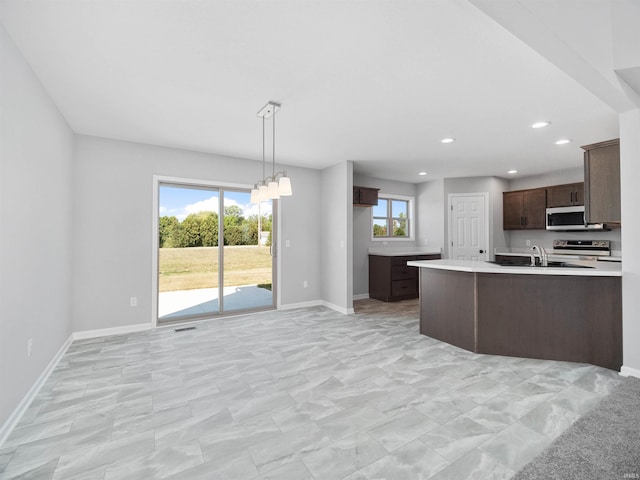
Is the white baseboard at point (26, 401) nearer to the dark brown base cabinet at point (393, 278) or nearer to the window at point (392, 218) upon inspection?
the dark brown base cabinet at point (393, 278)

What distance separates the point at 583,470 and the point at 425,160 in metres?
4.36

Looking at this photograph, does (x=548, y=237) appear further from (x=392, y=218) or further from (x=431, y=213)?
(x=392, y=218)

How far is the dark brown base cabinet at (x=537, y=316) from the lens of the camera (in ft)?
9.50

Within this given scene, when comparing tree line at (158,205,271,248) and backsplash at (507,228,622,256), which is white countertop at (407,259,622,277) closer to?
backsplash at (507,228,622,256)

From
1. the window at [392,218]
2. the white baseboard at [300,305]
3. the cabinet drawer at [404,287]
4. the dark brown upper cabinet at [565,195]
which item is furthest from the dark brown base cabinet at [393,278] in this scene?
the dark brown upper cabinet at [565,195]

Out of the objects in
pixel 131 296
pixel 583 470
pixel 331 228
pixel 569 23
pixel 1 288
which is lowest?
pixel 583 470

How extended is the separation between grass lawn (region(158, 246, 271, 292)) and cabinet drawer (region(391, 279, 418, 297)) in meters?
2.44

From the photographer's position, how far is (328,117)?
331 cm

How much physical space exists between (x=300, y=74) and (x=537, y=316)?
3.29m

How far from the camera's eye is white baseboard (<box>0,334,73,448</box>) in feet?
6.23

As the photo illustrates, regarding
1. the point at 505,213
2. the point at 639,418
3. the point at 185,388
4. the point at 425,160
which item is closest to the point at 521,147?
the point at 425,160

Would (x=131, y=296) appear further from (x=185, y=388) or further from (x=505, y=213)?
(x=505, y=213)

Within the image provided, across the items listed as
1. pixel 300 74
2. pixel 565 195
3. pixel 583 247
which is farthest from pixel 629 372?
pixel 565 195

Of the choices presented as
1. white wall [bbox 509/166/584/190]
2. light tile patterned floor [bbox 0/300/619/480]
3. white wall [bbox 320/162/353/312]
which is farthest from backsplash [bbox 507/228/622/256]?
white wall [bbox 320/162/353/312]
